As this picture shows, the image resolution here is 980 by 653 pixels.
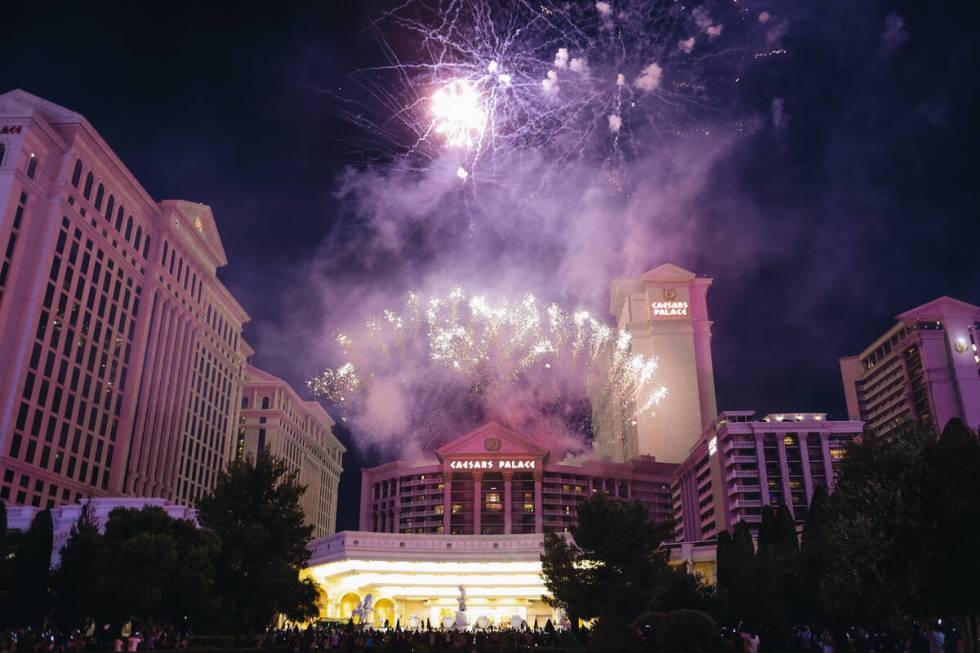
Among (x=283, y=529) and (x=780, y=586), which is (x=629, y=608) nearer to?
(x=780, y=586)

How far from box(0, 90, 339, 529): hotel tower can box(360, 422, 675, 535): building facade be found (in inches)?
1728

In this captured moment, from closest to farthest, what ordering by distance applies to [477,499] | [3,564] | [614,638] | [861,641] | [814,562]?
[614,638], [861,641], [3,564], [814,562], [477,499]

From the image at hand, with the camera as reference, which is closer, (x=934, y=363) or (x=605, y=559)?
(x=605, y=559)

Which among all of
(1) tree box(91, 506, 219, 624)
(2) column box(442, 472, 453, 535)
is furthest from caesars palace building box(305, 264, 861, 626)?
(1) tree box(91, 506, 219, 624)

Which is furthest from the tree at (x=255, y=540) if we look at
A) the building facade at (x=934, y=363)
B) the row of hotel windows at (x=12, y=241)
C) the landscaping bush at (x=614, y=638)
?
the building facade at (x=934, y=363)

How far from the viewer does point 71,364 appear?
82312mm

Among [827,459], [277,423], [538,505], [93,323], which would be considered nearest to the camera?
[93,323]

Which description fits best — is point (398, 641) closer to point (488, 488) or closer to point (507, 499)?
point (507, 499)

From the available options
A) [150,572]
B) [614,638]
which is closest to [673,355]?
[150,572]

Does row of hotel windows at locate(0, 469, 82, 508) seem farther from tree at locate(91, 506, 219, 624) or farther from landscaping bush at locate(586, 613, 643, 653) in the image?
landscaping bush at locate(586, 613, 643, 653)

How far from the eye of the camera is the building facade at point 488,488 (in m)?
147

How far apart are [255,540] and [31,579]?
12.1m


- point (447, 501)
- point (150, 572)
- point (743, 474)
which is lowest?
point (150, 572)

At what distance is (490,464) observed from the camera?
14850 centimetres
